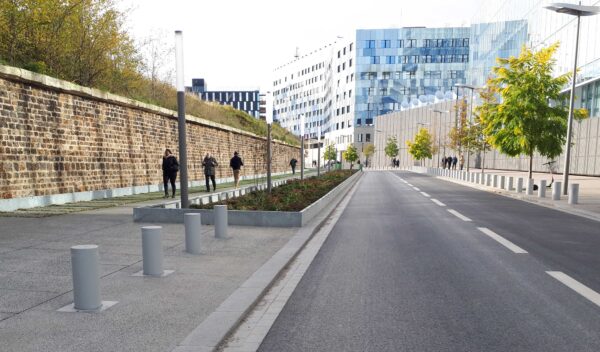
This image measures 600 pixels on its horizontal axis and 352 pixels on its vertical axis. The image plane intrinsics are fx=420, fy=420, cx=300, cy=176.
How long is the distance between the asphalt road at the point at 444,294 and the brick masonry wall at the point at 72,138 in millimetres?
9004

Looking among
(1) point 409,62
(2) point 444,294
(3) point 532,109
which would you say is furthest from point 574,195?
(1) point 409,62

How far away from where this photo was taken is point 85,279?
413 cm

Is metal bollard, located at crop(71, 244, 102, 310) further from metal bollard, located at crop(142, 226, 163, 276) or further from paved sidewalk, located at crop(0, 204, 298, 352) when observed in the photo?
metal bollard, located at crop(142, 226, 163, 276)

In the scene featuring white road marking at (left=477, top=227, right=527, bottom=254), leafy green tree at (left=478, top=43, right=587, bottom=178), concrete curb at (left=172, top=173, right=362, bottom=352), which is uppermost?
leafy green tree at (left=478, top=43, right=587, bottom=178)

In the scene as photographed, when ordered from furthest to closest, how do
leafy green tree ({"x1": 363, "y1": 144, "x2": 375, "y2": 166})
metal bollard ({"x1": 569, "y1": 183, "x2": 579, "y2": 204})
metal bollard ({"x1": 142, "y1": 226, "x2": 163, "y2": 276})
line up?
leafy green tree ({"x1": 363, "y1": 144, "x2": 375, "y2": 166}) < metal bollard ({"x1": 569, "y1": 183, "x2": 579, "y2": 204}) < metal bollard ({"x1": 142, "y1": 226, "x2": 163, "y2": 276})

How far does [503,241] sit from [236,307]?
5925 mm

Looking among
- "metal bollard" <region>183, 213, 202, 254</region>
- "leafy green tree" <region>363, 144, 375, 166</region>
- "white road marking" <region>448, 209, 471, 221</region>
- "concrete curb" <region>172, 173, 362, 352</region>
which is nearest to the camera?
"concrete curb" <region>172, 173, 362, 352</region>

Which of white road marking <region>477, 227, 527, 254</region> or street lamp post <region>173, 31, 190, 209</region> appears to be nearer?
Result: white road marking <region>477, 227, 527, 254</region>

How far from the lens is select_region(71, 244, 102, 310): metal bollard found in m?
4.12

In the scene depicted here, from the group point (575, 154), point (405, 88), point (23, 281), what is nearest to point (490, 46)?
point (575, 154)

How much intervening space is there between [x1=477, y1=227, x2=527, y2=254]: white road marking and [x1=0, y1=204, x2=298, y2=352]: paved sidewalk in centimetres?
406

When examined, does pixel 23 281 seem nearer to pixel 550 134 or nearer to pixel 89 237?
pixel 89 237

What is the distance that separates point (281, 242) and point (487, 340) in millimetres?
4669

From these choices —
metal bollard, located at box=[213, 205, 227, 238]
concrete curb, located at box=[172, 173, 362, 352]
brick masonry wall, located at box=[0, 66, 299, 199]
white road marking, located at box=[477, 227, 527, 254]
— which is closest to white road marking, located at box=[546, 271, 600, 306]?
white road marking, located at box=[477, 227, 527, 254]
